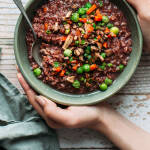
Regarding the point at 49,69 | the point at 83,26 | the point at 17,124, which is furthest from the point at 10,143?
the point at 83,26

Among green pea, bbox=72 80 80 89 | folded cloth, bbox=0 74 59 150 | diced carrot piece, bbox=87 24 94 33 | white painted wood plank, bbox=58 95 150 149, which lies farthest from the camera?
white painted wood plank, bbox=58 95 150 149

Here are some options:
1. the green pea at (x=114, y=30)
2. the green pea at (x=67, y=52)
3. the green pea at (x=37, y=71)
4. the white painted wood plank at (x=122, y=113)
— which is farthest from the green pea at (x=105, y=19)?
the white painted wood plank at (x=122, y=113)

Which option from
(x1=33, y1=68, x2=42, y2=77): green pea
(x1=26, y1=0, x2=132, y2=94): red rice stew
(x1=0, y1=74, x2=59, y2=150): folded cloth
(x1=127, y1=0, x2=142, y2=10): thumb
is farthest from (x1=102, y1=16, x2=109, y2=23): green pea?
(x1=0, y1=74, x2=59, y2=150): folded cloth

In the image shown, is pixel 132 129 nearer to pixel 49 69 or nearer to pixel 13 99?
pixel 49 69

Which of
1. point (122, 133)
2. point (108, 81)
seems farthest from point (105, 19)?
point (122, 133)

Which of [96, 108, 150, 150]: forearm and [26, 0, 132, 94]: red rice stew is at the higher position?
[26, 0, 132, 94]: red rice stew

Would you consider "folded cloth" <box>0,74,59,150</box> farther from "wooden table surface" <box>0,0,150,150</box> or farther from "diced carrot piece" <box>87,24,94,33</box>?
"diced carrot piece" <box>87,24,94,33</box>

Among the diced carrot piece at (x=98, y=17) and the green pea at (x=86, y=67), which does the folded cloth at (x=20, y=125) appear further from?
the diced carrot piece at (x=98, y=17)
